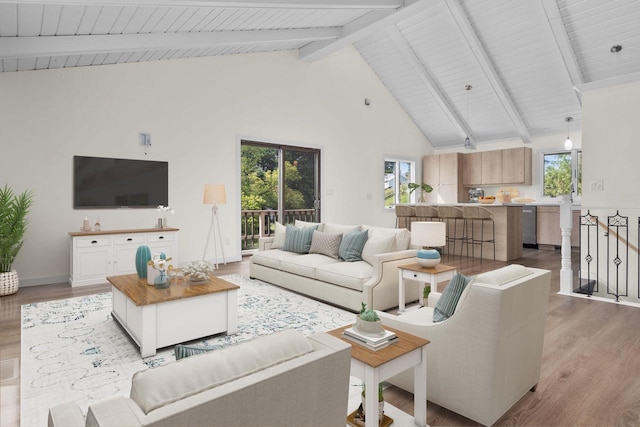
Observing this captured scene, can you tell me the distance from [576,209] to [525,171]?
57.4 inches

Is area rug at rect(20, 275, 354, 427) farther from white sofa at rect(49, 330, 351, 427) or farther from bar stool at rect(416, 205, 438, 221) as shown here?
bar stool at rect(416, 205, 438, 221)

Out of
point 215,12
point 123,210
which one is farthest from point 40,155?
point 215,12

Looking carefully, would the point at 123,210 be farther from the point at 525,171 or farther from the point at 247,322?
the point at 525,171

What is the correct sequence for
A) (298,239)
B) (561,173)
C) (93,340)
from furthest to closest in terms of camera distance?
(561,173), (298,239), (93,340)

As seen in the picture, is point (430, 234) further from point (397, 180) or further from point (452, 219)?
point (397, 180)

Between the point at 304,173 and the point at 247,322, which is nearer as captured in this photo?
the point at 247,322

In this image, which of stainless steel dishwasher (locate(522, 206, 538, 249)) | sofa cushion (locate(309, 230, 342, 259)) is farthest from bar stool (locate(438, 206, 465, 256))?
sofa cushion (locate(309, 230, 342, 259))

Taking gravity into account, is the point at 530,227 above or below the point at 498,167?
below

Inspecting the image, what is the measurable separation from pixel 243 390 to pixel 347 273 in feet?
10.2

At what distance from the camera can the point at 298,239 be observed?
16.7ft

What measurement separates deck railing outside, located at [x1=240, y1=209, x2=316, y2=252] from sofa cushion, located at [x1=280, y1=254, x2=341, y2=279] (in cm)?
319

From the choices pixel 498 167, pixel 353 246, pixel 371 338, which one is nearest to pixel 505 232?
pixel 498 167

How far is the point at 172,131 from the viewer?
6.39 m

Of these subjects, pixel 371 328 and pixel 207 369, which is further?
pixel 371 328
